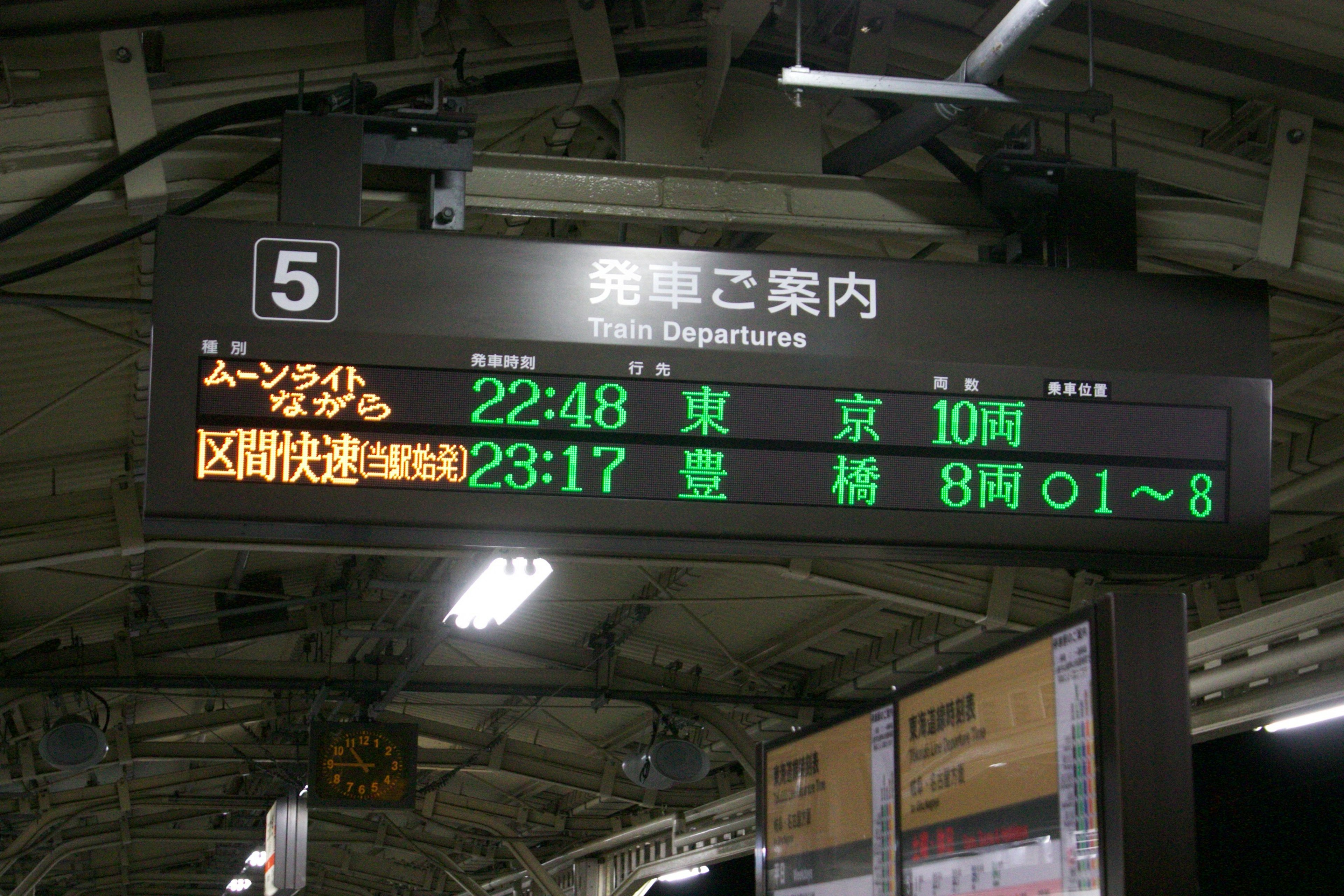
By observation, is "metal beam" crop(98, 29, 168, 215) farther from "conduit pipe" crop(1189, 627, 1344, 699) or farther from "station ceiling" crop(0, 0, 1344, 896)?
"conduit pipe" crop(1189, 627, 1344, 699)

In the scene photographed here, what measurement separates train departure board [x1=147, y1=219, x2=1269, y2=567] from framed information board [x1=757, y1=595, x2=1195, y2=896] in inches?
24.0

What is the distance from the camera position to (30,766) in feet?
58.2

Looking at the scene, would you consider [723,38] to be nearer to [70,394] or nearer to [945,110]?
[945,110]

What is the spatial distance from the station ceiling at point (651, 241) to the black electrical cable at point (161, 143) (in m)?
0.08

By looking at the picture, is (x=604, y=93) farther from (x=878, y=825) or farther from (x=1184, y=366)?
(x=878, y=825)

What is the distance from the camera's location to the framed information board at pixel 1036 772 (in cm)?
356

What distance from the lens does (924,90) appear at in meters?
4.77

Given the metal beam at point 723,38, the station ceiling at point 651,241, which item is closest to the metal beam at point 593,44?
the station ceiling at point 651,241

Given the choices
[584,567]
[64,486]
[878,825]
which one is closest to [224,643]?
[584,567]

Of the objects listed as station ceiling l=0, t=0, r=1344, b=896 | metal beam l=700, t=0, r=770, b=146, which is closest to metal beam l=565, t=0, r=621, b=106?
station ceiling l=0, t=0, r=1344, b=896

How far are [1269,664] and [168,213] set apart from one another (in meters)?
5.08

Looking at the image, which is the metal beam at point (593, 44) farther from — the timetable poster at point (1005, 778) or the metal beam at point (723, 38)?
the timetable poster at point (1005, 778)

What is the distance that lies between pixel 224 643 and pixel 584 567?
11.9ft

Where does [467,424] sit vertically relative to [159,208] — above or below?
below
